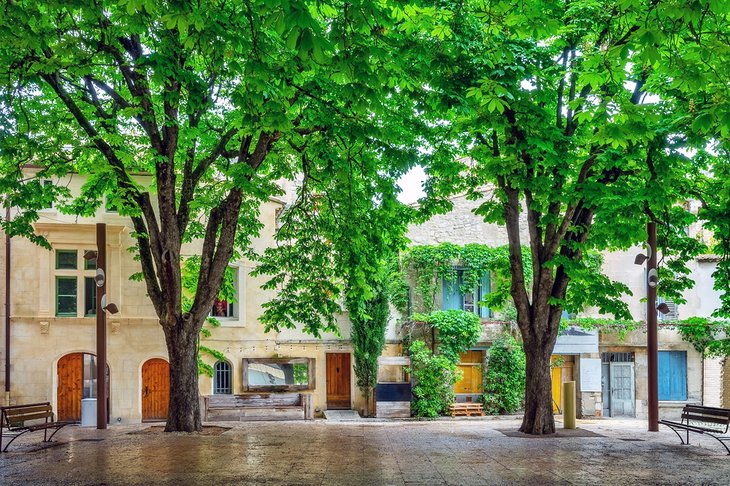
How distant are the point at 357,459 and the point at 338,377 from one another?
16.3 meters

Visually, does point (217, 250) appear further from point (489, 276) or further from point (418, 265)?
point (489, 276)

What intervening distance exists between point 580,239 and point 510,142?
2864 mm

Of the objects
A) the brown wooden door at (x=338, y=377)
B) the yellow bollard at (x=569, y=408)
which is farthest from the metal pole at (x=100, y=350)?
the brown wooden door at (x=338, y=377)

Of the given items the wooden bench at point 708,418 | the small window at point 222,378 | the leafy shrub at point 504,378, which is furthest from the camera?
the leafy shrub at point 504,378

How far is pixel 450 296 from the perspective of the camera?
90.6ft

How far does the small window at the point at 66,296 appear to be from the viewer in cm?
2356

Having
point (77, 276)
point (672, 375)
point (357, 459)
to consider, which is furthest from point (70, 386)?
point (672, 375)

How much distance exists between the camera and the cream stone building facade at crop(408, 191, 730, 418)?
88.3 ft

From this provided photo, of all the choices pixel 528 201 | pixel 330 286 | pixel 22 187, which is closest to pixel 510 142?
pixel 528 201

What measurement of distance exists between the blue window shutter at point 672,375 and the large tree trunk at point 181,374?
19.6 meters

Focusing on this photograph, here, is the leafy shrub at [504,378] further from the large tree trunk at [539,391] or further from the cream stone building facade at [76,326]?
the large tree trunk at [539,391]

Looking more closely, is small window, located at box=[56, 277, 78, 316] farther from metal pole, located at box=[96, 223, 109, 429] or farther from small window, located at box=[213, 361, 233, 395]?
metal pole, located at box=[96, 223, 109, 429]

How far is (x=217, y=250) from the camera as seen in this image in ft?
47.7

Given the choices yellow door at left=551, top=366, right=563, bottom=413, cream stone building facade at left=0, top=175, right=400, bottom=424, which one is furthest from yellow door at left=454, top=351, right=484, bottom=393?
cream stone building facade at left=0, top=175, right=400, bottom=424
